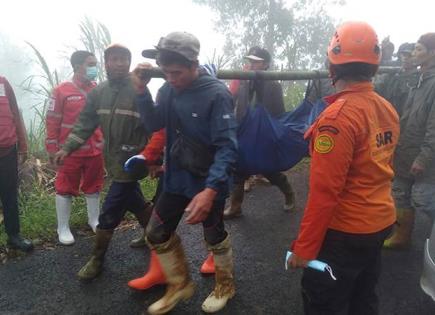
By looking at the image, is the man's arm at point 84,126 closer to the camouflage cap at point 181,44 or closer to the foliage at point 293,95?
the camouflage cap at point 181,44

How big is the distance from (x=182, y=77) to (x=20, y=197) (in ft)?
11.8

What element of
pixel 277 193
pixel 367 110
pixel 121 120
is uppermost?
pixel 367 110

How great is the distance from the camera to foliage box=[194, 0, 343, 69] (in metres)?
18.5

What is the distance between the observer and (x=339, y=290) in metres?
1.95

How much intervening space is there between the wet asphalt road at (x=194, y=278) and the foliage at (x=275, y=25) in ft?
50.3

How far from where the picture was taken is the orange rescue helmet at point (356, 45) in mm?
1799

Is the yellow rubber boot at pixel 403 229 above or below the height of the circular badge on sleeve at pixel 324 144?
below

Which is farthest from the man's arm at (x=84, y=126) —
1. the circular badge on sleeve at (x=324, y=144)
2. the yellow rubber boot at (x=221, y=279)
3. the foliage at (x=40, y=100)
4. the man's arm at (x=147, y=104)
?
the foliage at (x=40, y=100)

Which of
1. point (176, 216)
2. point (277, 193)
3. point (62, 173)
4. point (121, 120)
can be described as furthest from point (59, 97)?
point (277, 193)

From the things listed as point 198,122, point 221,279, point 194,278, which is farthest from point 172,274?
point 198,122

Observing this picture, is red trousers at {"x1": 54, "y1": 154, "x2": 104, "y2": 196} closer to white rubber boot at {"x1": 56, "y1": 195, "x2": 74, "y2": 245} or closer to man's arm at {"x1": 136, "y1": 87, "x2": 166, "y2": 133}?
white rubber boot at {"x1": 56, "y1": 195, "x2": 74, "y2": 245}

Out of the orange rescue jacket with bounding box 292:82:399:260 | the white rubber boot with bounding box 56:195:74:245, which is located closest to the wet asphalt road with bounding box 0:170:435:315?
the white rubber boot with bounding box 56:195:74:245

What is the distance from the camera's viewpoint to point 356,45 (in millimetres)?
1796

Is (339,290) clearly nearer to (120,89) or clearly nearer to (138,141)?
(138,141)
